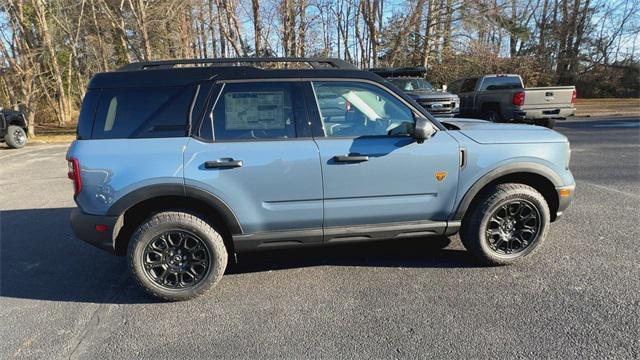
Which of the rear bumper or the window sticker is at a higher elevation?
the window sticker

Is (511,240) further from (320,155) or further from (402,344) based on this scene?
(320,155)

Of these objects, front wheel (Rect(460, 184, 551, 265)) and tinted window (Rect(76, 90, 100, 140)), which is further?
front wheel (Rect(460, 184, 551, 265))

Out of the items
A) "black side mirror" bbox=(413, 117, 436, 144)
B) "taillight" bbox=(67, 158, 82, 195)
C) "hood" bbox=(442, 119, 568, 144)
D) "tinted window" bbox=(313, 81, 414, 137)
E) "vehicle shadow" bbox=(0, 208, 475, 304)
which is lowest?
"vehicle shadow" bbox=(0, 208, 475, 304)

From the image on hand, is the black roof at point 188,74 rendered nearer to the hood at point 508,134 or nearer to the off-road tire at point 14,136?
the hood at point 508,134

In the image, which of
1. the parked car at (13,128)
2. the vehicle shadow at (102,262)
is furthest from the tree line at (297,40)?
the vehicle shadow at (102,262)

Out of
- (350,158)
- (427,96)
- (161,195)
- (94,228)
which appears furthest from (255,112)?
(427,96)

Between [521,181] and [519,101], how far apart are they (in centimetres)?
981

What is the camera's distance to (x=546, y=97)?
41.2 ft

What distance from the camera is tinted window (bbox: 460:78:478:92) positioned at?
1580cm

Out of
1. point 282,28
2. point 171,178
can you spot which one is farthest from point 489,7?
point 171,178

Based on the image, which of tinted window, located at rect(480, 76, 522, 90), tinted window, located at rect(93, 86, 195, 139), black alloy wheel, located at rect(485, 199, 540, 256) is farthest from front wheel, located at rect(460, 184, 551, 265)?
tinted window, located at rect(480, 76, 522, 90)

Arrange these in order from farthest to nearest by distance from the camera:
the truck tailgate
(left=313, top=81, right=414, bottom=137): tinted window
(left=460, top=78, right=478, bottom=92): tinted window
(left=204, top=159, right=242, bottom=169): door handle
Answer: (left=460, top=78, right=478, bottom=92): tinted window → the truck tailgate → (left=313, top=81, right=414, bottom=137): tinted window → (left=204, top=159, right=242, bottom=169): door handle

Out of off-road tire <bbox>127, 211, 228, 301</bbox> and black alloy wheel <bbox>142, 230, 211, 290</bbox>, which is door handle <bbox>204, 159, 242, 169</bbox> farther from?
black alloy wheel <bbox>142, 230, 211, 290</bbox>

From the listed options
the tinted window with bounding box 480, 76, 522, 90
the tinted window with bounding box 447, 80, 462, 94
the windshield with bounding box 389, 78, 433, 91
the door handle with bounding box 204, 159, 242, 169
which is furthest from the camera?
the tinted window with bounding box 447, 80, 462, 94
